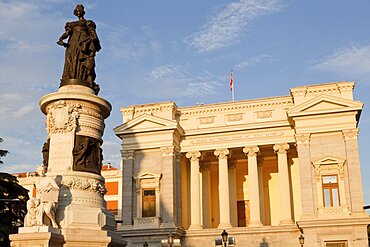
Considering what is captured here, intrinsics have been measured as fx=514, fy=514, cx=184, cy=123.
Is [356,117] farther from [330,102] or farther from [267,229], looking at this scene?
[267,229]

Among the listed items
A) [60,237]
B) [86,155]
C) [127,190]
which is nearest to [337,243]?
[127,190]

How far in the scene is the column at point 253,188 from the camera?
40.9 metres

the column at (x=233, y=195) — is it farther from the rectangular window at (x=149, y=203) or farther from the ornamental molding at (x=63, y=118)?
the ornamental molding at (x=63, y=118)

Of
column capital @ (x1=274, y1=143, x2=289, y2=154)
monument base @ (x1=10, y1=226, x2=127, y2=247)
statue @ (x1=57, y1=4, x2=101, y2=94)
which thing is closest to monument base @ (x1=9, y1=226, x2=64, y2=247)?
monument base @ (x1=10, y1=226, x2=127, y2=247)

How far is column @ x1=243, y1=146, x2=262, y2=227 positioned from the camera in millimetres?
40906

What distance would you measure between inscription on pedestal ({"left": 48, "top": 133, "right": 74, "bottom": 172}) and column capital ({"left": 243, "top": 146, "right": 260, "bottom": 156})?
29397 mm

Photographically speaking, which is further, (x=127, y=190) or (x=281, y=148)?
(x=127, y=190)

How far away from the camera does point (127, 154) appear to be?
1722 inches

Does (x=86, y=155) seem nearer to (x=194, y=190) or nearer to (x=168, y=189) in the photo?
(x=168, y=189)

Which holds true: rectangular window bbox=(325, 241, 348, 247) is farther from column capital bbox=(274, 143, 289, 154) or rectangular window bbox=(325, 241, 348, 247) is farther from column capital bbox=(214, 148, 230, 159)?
column capital bbox=(214, 148, 230, 159)

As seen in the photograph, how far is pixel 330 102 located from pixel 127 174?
1743 centimetres

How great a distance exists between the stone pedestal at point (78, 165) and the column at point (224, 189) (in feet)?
90.5

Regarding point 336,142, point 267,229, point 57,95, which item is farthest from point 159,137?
point 57,95

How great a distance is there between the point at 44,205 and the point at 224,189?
30178 mm
